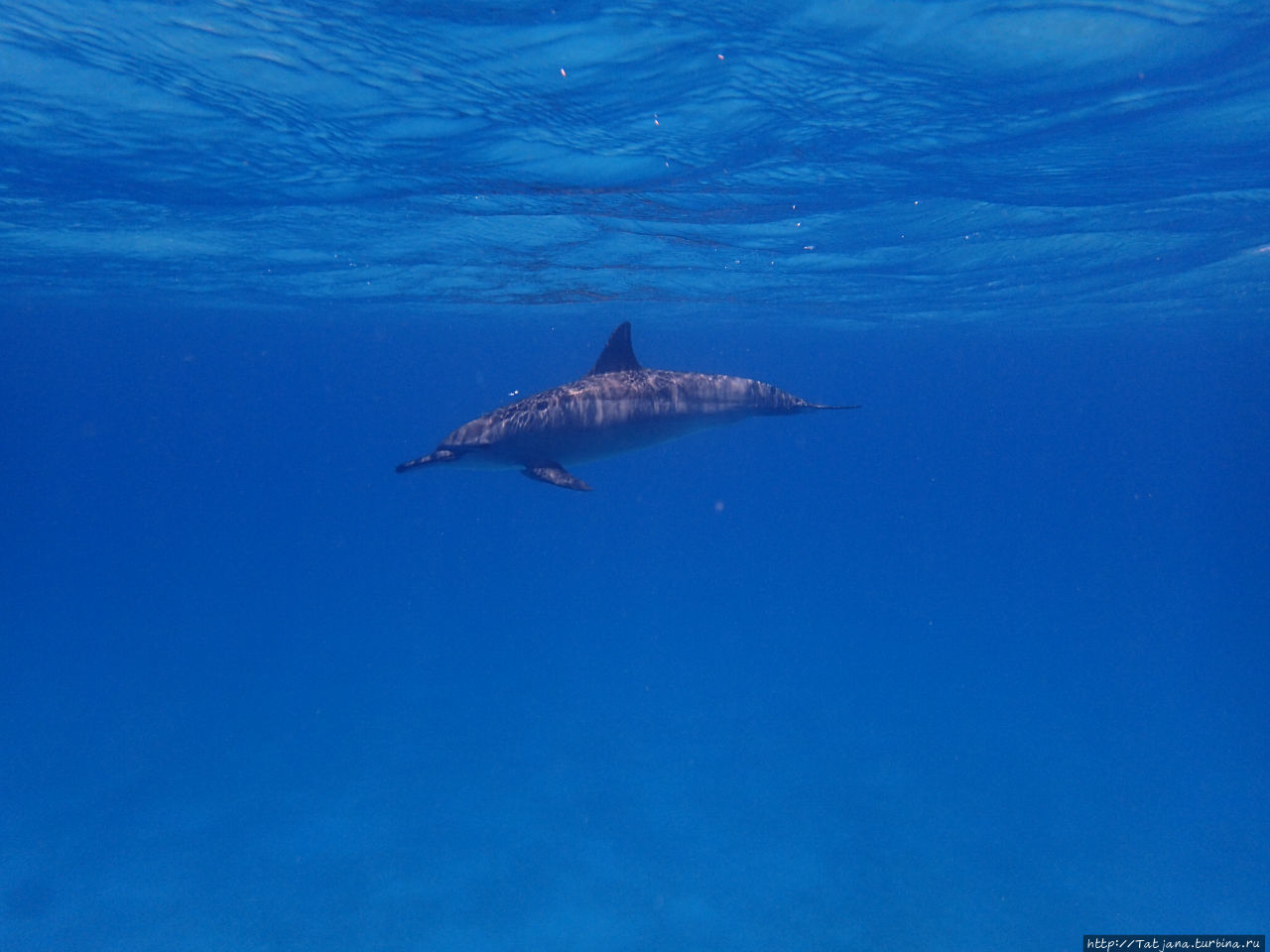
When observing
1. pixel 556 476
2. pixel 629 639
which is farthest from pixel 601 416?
pixel 629 639

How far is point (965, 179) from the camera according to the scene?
16266 millimetres

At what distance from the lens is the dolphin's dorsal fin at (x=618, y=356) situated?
12.7m

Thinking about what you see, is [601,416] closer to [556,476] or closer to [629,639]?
[556,476]

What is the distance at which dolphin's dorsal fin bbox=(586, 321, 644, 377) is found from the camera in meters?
12.7

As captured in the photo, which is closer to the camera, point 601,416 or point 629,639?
point 601,416

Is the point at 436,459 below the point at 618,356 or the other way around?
below

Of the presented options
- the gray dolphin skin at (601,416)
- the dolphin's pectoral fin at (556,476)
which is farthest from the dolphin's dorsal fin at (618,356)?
the dolphin's pectoral fin at (556,476)

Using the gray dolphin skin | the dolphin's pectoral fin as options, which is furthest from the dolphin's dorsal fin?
the dolphin's pectoral fin

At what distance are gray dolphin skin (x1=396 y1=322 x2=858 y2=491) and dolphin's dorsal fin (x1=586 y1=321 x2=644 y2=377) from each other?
2cm

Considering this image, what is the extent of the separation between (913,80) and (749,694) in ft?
60.2

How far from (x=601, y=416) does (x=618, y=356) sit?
1.43 meters

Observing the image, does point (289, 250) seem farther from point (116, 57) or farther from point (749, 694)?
point (749, 694)

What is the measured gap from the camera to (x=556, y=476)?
11.5 metres

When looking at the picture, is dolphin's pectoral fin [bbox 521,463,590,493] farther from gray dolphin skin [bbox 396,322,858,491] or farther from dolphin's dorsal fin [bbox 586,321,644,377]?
dolphin's dorsal fin [bbox 586,321,644,377]
